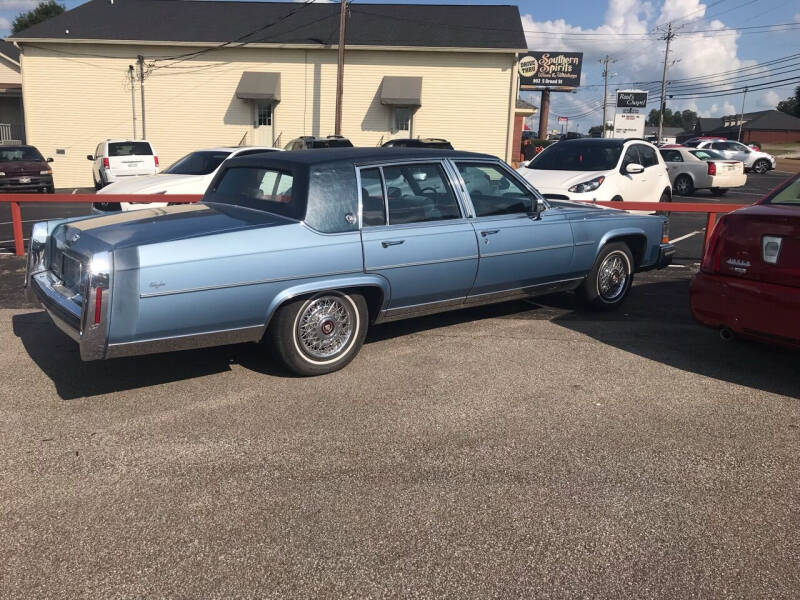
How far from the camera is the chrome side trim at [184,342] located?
168 inches

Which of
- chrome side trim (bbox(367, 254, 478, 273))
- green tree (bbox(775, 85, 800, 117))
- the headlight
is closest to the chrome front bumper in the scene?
chrome side trim (bbox(367, 254, 478, 273))

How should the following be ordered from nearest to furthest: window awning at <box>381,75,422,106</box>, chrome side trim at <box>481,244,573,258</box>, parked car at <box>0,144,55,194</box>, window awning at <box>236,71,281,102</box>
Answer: chrome side trim at <box>481,244,573,258</box> → parked car at <box>0,144,55,194</box> → window awning at <box>381,75,422,106</box> → window awning at <box>236,71,281,102</box>

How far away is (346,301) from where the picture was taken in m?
5.16

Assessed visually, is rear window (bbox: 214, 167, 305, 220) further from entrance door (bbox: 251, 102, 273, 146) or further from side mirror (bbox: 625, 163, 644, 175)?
entrance door (bbox: 251, 102, 273, 146)

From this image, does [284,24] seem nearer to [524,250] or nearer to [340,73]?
[340,73]

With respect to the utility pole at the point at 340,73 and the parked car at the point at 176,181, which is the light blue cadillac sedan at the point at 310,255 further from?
the utility pole at the point at 340,73

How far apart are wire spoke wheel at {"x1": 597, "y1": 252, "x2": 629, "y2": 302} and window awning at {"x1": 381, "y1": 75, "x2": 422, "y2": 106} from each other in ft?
70.6

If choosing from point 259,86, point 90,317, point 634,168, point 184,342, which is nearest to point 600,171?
point 634,168

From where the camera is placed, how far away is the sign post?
56.8m

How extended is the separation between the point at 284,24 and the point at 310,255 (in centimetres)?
2721

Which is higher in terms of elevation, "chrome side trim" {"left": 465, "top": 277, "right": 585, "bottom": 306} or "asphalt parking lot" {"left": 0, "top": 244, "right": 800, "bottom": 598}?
"chrome side trim" {"left": 465, "top": 277, "right": 585, "bottom": 306}

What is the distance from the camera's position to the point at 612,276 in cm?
704

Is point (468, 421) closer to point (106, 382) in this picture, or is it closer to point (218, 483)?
point (218, 483)

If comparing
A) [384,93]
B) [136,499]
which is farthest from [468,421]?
[384,93]
